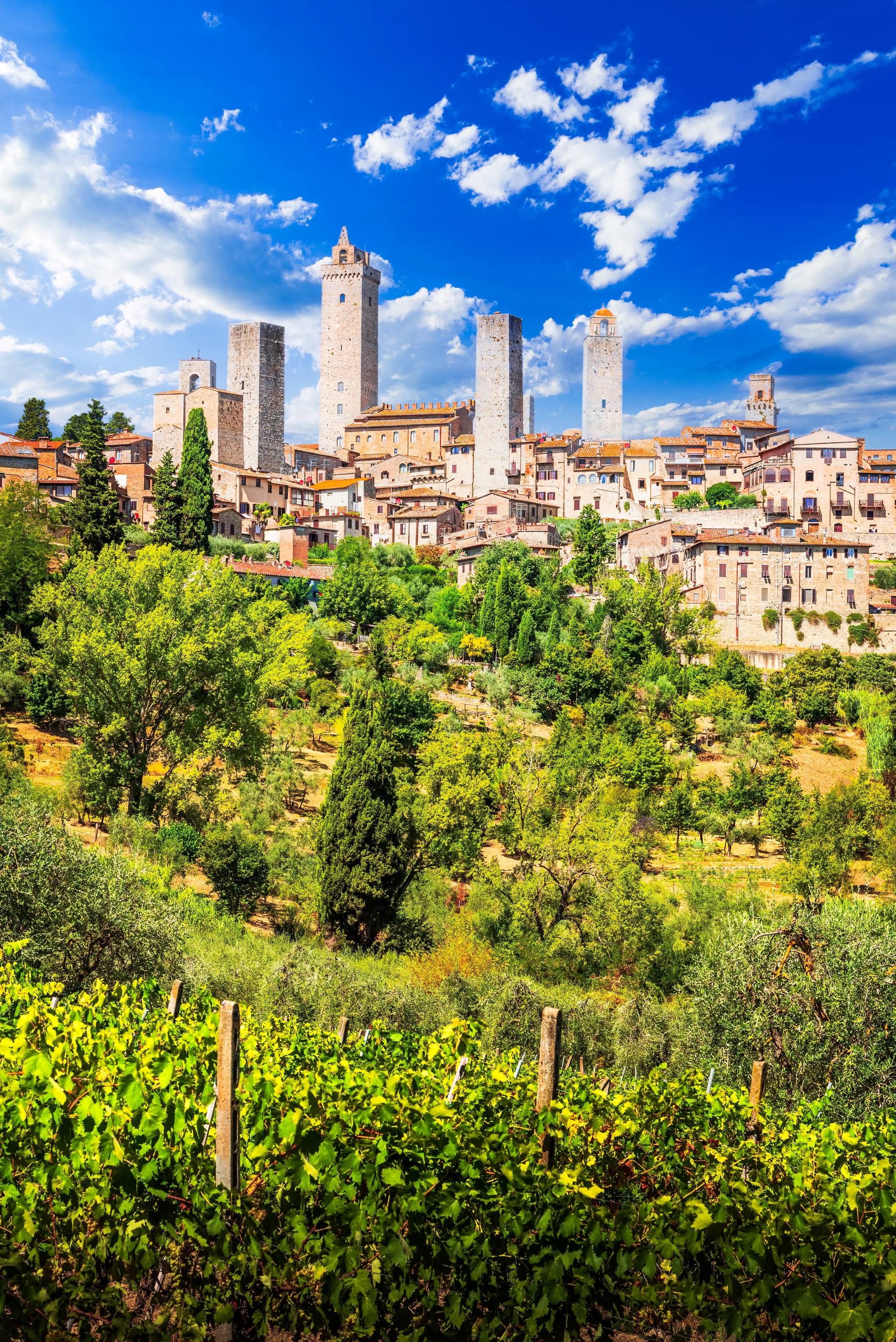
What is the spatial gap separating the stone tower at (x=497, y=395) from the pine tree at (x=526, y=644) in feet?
117

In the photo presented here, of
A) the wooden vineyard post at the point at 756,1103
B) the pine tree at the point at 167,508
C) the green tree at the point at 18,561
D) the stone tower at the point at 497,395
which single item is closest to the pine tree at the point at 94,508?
the green tree at the point at 18,561

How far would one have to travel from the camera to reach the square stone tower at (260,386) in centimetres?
8906

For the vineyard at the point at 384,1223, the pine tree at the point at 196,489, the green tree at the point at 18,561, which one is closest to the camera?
the vineyard at the point at 384,1223

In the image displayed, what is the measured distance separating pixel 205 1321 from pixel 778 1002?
1091 centimetres

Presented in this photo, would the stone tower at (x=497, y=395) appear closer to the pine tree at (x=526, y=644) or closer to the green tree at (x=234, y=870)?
the pine tree at (x=526, y=644)

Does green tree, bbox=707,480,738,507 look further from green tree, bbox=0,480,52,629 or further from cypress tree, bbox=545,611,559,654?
green tree, bbox=0,480,52,629

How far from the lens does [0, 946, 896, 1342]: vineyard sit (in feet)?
16.9

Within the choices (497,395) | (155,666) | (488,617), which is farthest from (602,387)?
(155,666)

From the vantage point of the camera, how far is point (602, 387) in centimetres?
9712

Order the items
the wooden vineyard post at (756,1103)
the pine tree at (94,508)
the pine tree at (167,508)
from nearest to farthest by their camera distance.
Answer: the wooden vineyard post at (756,1103) → the pine tree at (94,508) → the pine tree at (167,508)

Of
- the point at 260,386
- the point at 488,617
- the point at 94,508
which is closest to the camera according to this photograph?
the point at 94,508

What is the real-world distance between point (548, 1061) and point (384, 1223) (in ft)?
5.70

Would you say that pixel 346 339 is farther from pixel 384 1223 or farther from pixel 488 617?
pixel 384 1223

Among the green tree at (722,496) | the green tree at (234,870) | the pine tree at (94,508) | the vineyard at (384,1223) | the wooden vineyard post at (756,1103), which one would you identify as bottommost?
the green tree at (234,870)
